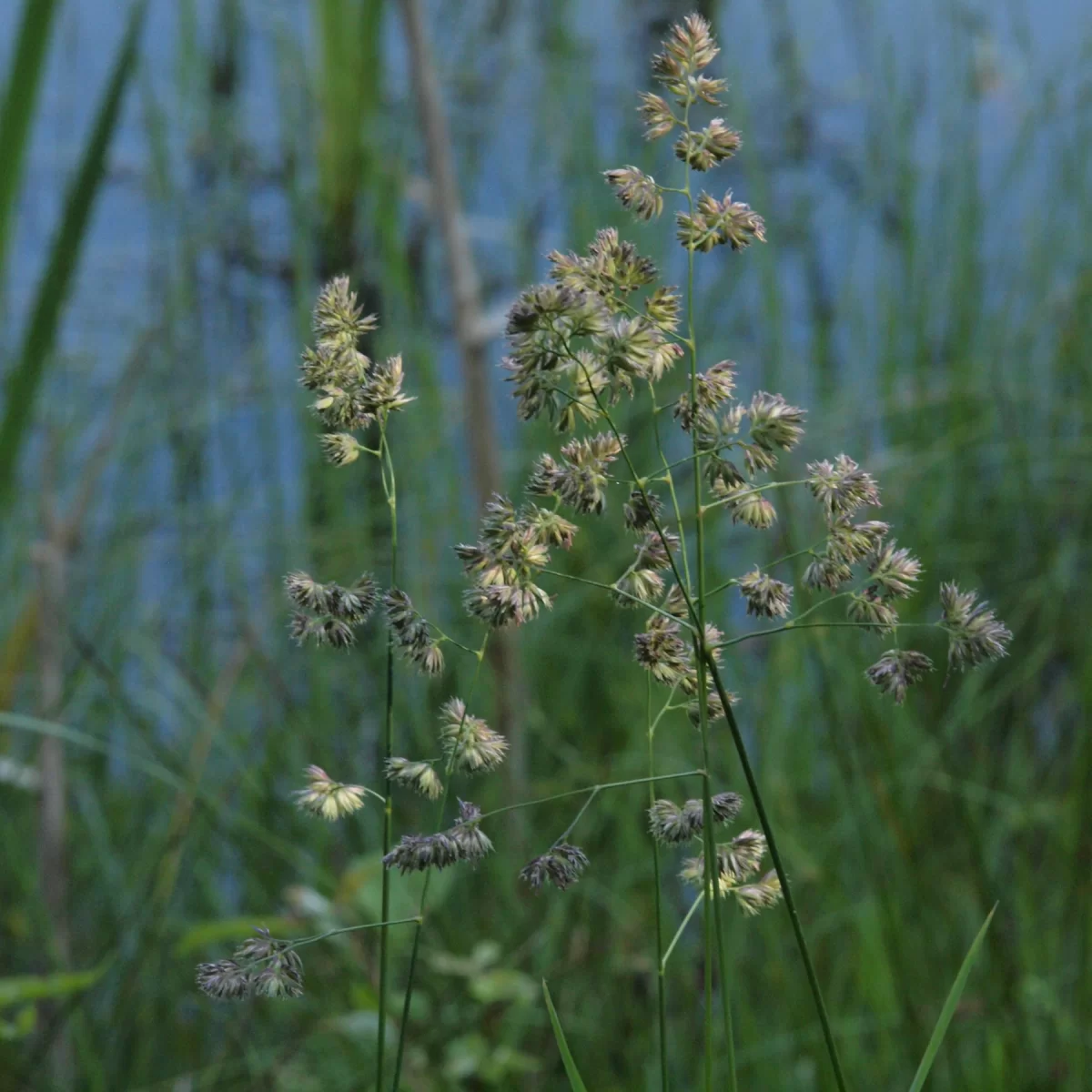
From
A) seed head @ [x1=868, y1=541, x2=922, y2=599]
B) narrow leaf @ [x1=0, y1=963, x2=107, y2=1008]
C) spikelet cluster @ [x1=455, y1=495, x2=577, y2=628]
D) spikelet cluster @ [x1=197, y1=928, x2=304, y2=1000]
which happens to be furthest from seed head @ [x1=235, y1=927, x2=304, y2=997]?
narrow leaf @ [x1=0, y1=963, x2=107, y2=1008]

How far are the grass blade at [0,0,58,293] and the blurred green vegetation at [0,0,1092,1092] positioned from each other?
69mm

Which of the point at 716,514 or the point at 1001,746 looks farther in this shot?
the point at 716,514

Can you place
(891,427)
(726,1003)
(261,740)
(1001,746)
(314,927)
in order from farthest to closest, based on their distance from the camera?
(891,427) < (261,740) < (1001,746) < (314,927) < (726,1003)

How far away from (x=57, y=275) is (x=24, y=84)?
0.06m

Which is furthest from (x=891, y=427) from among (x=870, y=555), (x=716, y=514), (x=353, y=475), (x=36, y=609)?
(x=870, y=555)

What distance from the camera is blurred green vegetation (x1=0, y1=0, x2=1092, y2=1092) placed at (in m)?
1.40

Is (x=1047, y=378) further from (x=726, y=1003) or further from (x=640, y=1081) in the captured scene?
(x=726, y=1003)

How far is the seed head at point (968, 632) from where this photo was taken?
1.35 ft

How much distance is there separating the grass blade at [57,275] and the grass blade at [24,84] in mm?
24

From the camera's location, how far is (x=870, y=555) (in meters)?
0.46

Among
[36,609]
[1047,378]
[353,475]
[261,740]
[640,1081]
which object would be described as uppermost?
[1047,378]

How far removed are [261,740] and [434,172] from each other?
1008 mm

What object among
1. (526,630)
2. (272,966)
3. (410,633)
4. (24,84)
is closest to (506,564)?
(410,633)

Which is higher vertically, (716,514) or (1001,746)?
(716,514)
